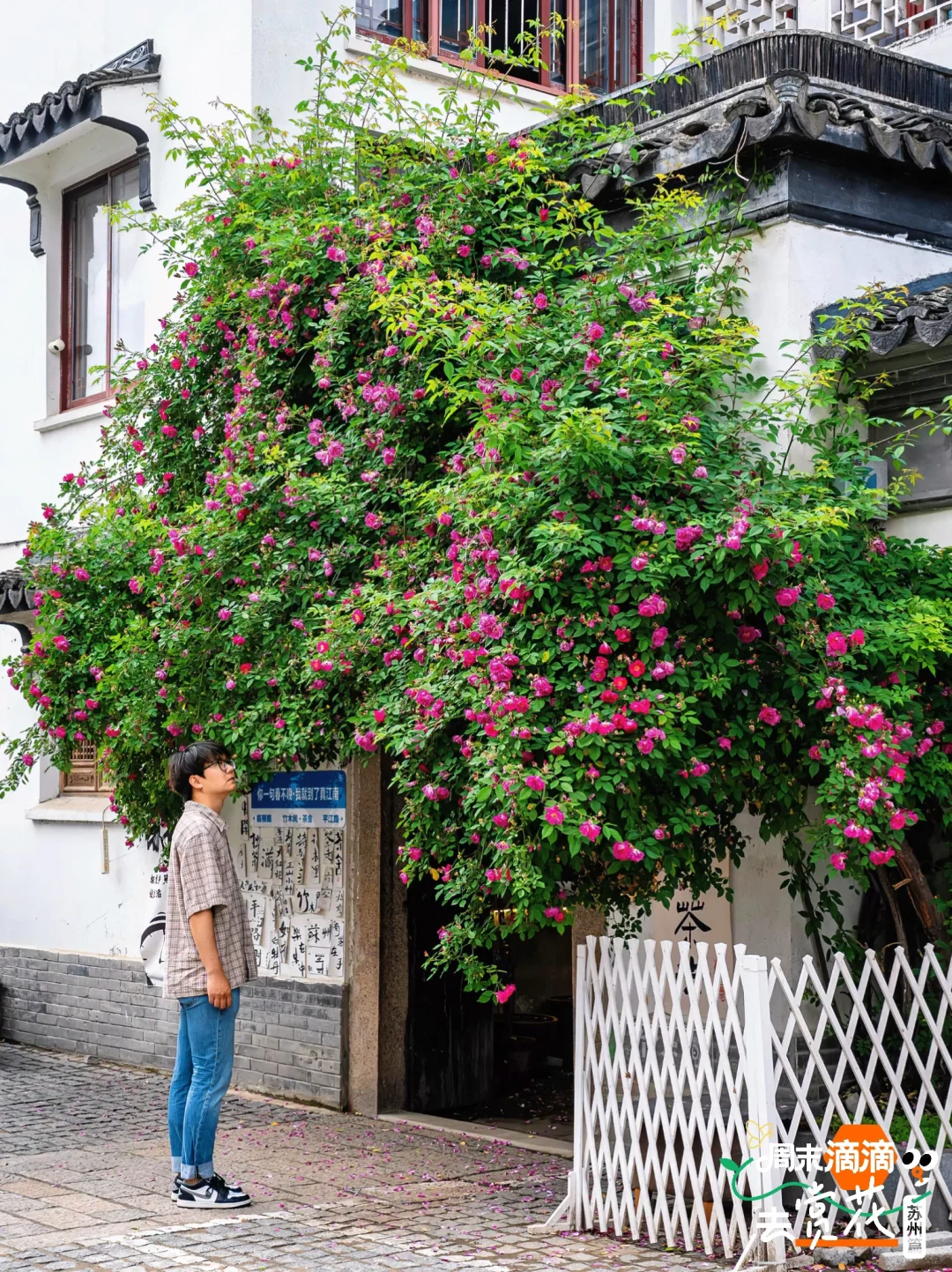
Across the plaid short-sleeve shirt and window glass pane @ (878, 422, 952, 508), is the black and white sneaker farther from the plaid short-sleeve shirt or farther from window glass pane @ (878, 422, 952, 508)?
window glass pane @ (878, 422, 952, 508)

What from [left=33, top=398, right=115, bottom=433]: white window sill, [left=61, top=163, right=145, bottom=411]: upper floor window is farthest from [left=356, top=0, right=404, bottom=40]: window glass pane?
[left=33, top=398, right=115, bottom=433]: white window sill

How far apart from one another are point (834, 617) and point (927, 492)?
3.39 ft

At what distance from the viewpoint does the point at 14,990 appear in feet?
40.1

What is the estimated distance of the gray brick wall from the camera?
9.51m

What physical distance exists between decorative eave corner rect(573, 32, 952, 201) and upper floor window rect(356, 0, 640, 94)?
3.04 metres

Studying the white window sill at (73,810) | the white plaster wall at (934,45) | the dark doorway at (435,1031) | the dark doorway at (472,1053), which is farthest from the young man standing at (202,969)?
the white plaster wall at (934,45)

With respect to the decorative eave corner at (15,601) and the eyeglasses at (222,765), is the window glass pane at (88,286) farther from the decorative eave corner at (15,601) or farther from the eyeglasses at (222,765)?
the eyeglasses at (222,765)

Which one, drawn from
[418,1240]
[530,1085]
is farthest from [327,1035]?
[418,1240]

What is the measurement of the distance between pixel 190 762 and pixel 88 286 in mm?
6300

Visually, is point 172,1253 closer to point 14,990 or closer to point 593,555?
point 593,555

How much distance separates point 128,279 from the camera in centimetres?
1169

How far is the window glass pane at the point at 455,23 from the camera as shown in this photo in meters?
11.4

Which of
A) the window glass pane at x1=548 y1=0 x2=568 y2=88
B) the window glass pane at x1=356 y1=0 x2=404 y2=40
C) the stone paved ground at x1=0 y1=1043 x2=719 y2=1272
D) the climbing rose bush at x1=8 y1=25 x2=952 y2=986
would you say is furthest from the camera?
the window glass pane at x1=548 y1=0 x2=568 y2=88

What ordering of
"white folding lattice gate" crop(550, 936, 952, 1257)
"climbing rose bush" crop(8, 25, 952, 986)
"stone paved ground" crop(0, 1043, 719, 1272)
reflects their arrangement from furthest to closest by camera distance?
"stone paved ground" crop(0, 1043, 719, 1272)
"climbing rose bush" crop(8, 25, 952, 986)
"white folding lattice gate" crop(550, 936, 952, 1257)
